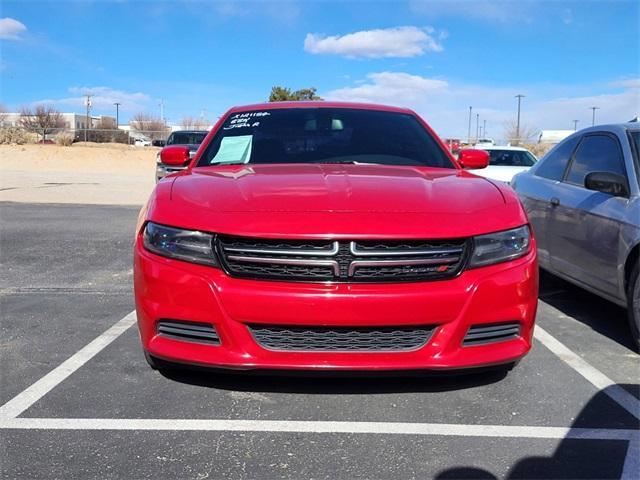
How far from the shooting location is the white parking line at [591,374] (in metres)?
3.36

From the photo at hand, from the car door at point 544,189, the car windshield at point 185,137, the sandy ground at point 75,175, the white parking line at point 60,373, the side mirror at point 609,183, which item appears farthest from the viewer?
the car windshield at point 185,137

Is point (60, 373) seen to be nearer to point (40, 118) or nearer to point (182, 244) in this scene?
point (182, 244)

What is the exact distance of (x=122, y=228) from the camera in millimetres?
9633

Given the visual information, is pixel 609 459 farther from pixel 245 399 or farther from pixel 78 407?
pixel 78 407

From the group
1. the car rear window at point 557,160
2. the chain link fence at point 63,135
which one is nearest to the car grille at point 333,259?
the car rear window at point 557,160

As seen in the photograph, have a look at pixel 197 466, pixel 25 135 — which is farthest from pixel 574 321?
pixel 25 135

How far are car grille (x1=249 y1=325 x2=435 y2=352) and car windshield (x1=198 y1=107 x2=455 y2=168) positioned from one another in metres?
1.57

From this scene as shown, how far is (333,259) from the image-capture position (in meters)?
2.83

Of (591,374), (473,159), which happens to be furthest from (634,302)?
(473,159)

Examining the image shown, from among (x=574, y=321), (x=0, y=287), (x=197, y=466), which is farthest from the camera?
(x=0, y=287)

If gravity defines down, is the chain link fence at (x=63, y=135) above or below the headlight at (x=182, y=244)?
above

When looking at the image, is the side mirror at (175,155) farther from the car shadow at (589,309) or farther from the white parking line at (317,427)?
the car shadow at (589,309)

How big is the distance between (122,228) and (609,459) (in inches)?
324

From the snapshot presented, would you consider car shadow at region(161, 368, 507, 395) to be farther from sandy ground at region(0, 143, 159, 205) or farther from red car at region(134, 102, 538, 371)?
sandy ground at region(0, 143, 159, 205)
